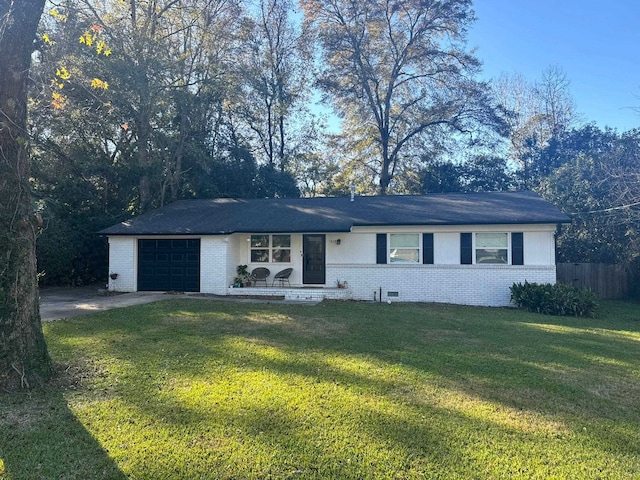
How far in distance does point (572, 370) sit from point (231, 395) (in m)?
4.94

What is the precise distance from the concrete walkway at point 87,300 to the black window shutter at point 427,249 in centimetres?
427

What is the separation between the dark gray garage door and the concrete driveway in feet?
1.96

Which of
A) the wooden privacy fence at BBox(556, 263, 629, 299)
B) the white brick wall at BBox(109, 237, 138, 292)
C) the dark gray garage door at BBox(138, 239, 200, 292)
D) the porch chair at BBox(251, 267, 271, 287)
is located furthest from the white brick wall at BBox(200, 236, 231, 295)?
the wooden privacy fence at BBox(556, 263, 629, 299)

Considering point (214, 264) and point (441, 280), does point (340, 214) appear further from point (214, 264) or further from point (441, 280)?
point (214, 264)

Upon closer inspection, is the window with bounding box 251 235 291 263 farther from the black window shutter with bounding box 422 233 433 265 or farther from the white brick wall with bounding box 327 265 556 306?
the black window shutter with bounding box 422 233 433 265

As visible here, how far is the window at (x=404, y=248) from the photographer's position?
1445 centimetres

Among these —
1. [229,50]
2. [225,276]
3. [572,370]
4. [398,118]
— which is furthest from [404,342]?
[398,118]

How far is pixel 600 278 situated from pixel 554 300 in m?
6.70

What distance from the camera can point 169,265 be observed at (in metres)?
15.2

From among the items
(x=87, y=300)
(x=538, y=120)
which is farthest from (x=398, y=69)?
(x=87, y=300)

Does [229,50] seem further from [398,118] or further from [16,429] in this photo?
[16,429]

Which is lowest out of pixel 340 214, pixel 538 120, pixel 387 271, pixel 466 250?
pixel 387 271

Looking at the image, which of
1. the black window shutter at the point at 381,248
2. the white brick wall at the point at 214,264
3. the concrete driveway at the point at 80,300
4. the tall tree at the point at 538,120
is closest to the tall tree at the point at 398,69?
the tall tree at the point at 538,120

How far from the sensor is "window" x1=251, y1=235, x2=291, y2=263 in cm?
1549
